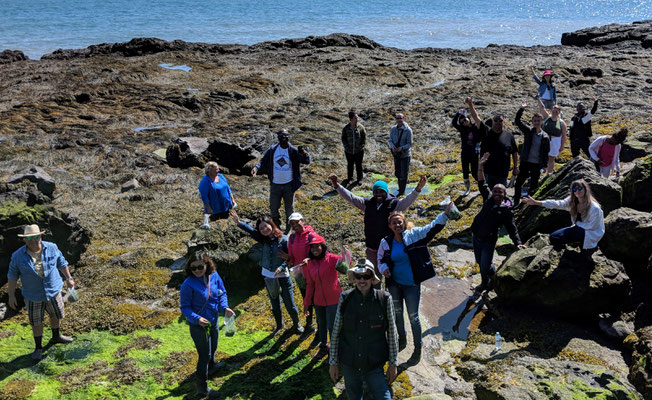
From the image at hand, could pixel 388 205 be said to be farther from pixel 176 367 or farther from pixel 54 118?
pixel 54 118

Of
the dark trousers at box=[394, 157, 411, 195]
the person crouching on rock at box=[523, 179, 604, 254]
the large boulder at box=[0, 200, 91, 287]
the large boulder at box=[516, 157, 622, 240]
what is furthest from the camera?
the dark trousers at box=[394, 157, 411, 195]

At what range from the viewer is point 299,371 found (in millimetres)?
7148

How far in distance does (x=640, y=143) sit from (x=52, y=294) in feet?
50.1

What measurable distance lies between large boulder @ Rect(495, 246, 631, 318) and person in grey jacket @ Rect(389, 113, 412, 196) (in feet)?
18.4

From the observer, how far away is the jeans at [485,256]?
8633mm

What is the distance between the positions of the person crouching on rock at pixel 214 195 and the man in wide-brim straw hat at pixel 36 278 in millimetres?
3099

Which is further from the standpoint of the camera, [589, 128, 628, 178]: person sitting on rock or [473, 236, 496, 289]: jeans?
[589, 128, 628, 178]: person sitting on rock

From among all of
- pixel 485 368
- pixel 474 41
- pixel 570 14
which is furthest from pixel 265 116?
pixel 570 14

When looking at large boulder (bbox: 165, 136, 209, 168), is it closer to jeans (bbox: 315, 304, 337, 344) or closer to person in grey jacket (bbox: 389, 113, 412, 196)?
person in grey jacket (bbox: 389, 113, 412, 196)

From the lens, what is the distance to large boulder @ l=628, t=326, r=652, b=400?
6222mm

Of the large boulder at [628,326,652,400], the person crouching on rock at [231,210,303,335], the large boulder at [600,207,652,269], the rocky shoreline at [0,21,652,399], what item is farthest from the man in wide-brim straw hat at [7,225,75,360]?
the large boulder at [600,207,652,269]

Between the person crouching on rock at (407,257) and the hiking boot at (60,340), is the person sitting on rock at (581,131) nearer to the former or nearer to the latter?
the person crouching on rock at (407,257)

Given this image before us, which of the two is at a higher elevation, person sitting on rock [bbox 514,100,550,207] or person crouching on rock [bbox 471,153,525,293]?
person sitting on rock [bbox 514,100,550,207]

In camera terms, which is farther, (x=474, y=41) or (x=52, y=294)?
(x=474, y=41)
